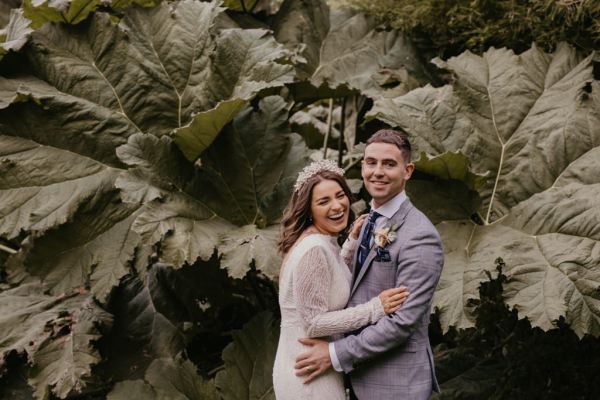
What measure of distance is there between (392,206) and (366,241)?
13cm

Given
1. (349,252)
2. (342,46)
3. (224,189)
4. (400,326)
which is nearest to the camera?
(400,326)

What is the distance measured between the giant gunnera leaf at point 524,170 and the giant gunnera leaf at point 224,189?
1.44ft

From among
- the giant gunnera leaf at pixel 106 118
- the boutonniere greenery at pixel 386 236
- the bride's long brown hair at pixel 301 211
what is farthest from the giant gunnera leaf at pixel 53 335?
the boutonniere greenery at pixel 386 236

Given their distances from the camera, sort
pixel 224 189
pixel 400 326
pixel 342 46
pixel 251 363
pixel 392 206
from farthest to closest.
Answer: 1. pixel 342 46
2. pixel 224 189
3. pixel 251 363
4. pixel 392 206
5. pixel 400 326

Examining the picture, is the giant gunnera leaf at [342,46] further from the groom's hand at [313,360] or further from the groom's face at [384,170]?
the groom's hand at [313,360]

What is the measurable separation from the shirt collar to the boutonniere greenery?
4 cm

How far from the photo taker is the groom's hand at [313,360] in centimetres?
180

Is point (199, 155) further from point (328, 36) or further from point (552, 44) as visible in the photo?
point (552, 44)

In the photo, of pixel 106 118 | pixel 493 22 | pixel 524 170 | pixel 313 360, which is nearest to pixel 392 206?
pixel 313 360

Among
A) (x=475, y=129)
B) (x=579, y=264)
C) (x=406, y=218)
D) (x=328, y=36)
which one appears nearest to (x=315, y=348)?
(x=406, y=218)

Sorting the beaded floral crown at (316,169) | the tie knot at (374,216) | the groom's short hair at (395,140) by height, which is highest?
the groom's short hair at (395,140)

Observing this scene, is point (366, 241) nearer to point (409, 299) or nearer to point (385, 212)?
point (385, 212)

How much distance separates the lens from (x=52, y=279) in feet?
8.26

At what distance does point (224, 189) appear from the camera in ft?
8.75
